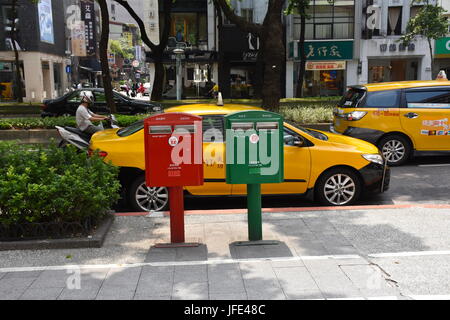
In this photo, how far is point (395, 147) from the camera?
1051 cm

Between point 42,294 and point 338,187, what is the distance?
4606 mm

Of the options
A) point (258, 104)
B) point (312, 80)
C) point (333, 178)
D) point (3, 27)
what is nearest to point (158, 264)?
point (333, 178)

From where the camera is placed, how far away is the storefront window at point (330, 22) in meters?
31.9

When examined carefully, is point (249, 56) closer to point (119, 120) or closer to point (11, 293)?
point (119, 120)

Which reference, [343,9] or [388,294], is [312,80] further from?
[388,294]

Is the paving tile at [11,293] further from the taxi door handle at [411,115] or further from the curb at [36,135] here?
the curb at [36,135]

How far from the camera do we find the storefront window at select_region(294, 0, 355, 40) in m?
31.9

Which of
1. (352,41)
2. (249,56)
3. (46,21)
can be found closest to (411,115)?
(249,56)

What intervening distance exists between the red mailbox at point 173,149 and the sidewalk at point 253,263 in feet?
2.75

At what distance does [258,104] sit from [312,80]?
16.8m

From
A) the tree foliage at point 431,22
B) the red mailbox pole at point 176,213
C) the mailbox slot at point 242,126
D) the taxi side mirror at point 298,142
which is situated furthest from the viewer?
the tree foliage at point 431,22

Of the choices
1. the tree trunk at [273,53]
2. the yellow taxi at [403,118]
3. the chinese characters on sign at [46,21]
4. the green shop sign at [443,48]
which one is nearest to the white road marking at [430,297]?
the yellow taxi at [403,118]

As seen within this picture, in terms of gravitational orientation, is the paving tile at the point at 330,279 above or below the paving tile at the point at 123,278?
below
